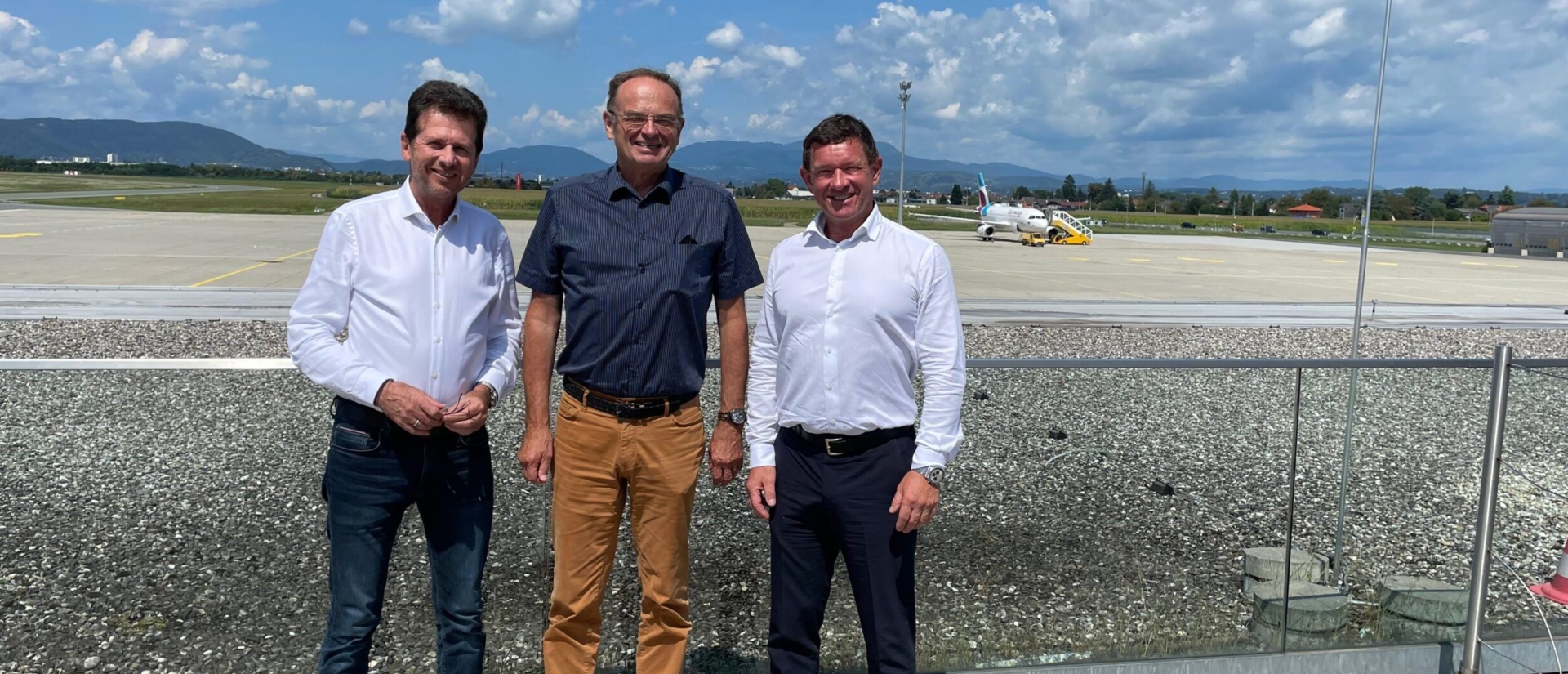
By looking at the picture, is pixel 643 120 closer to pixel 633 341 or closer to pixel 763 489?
pixel 633 341

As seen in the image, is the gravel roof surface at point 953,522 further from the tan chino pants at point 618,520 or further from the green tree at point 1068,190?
the green tree at point 1068,190

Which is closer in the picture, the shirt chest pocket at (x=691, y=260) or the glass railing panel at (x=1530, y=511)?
the shirt chest pocket at (x=691, y=260)

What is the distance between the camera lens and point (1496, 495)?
3607 mm

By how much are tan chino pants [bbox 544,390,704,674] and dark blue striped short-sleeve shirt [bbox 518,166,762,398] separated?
0.37 feet

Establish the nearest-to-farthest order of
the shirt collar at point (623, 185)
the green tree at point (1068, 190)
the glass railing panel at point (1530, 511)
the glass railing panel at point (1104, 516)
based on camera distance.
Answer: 1. the shirt collar at point (623, 185)
2. the glass railing panel at point (1104, 516)
3. the glass railing panel at point (1530, 511)
4. the green tree at point (1068, 190)

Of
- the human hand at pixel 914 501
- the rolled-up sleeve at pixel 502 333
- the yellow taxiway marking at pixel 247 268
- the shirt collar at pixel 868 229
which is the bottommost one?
the yellow taxiway marking at pixel 247 268

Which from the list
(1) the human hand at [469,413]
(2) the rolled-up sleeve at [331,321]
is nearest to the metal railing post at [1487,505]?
(1) the human hand at [469,413]

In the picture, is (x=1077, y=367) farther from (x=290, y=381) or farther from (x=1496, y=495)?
(x=290, y=381)

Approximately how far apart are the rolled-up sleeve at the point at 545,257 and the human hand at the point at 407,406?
0.36 meters

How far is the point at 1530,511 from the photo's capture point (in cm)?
372

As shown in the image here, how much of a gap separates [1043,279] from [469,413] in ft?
79.1

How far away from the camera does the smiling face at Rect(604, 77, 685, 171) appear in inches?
98.7

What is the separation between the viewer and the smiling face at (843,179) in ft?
8.24

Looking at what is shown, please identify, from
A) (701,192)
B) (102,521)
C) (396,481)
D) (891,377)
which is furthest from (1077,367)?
(102,521)
